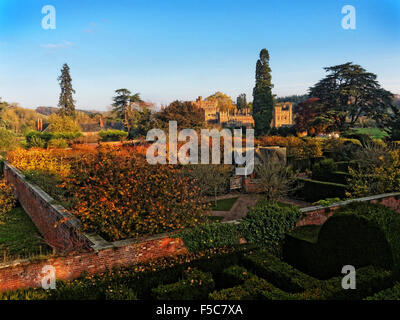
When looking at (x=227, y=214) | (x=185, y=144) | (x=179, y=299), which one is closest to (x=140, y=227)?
(x=179, y=299)

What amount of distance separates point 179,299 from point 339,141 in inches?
915

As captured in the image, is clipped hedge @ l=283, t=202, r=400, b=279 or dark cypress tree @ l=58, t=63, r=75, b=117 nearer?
clipped hedge @ l=283, t=202, r=400, b=279

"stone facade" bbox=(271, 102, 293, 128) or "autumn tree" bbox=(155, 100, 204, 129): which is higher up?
"stone facade" bbox=(271, 102, 293, 128)

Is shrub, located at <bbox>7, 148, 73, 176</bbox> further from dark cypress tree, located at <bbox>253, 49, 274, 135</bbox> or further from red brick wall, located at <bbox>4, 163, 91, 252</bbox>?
dark cypress tree, located at <bbox>253, 49, 274, 135</bbox>

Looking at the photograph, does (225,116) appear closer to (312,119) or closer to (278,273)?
(312,119)

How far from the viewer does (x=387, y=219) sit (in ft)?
21.6

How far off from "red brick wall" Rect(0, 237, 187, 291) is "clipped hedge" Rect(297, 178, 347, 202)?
32.6 ft

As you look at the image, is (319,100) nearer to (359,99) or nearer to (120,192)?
(359,99)

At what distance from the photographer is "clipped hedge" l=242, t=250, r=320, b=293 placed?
5461 mm

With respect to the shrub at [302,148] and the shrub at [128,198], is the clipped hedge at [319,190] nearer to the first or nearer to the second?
the shrub at [302,148]

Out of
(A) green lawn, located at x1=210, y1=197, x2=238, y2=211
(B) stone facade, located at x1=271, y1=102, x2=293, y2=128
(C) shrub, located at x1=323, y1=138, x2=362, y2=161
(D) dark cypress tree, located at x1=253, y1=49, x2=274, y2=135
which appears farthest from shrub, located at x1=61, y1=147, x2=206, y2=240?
(B) stone facade, located at x1=271, y1=102, x2=293, y2=128

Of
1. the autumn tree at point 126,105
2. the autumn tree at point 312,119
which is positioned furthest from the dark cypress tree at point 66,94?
the autumn tree at point 312,119

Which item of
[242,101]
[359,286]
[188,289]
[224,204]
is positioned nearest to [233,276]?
[188,289]

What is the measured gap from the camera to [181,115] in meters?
36.1
